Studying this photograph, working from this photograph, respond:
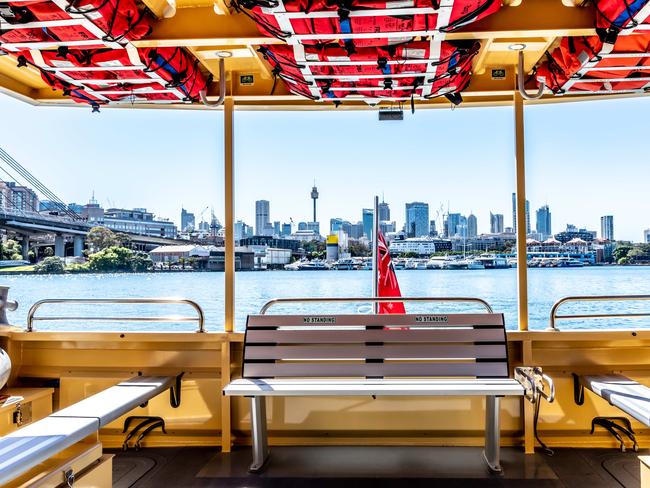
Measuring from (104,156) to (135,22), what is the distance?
32.7 m

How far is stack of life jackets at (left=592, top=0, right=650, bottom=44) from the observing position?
203 centimetres

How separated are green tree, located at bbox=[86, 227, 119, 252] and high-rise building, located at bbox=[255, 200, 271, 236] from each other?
6.21 m

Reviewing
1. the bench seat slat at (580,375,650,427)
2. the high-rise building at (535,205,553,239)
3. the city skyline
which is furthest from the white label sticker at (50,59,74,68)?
the city skyline

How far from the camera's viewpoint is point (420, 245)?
17.1 metres

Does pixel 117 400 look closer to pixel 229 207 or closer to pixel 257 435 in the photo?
pixel 257 435

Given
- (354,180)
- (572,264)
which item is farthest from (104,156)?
Answer: (572,264)

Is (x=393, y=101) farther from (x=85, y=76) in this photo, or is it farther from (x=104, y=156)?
(x=104, y=156)

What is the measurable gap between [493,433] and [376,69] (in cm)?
211

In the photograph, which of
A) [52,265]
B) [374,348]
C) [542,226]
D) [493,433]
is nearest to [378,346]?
[374,348]

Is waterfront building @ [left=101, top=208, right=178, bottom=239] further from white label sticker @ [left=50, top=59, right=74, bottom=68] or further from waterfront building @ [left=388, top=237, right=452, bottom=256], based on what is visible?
white label sticker @ [left=50, top=59, right=74, bottom=68]

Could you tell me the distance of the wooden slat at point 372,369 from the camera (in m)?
2.95

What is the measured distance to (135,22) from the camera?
2.35 m

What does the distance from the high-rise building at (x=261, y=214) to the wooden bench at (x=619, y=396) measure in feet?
43.9

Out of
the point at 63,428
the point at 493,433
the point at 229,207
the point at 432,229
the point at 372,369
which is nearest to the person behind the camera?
the point at 63,428
